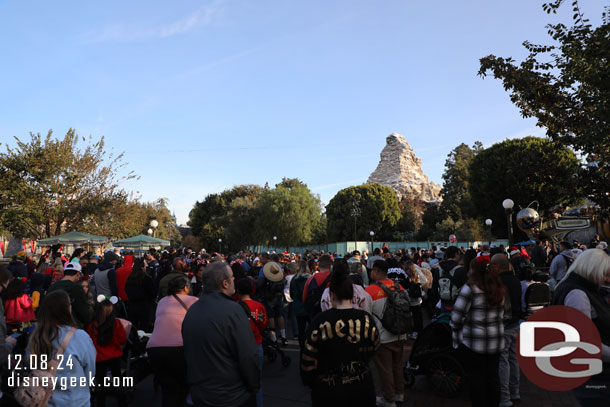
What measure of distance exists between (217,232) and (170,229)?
15.6 m

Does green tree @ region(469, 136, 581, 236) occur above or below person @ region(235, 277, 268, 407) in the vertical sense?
above

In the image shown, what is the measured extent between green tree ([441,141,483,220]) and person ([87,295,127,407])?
6198 centimetres

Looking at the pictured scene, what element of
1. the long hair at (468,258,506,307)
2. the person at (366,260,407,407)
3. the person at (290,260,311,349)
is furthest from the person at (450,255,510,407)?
the person at (290,260,311,349)

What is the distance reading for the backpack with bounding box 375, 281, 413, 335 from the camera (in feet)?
18.0

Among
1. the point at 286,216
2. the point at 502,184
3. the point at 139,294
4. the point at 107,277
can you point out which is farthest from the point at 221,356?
the point at 286,216

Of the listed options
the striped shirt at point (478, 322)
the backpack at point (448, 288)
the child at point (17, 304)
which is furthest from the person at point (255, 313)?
the child at point (17, 304)

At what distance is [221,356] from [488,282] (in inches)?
111

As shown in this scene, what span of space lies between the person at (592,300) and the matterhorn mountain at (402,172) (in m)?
100

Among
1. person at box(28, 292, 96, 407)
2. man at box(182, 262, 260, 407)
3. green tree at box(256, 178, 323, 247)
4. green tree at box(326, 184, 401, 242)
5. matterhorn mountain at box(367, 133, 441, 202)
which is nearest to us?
man at box(182, 262, 260, 407)

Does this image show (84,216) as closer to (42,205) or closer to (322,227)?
(42,205)

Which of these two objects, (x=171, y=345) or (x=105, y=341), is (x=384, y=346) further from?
(x=105, y=341)

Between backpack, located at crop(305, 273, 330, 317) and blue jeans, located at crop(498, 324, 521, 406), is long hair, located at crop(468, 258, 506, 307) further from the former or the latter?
backpack, located at crop(305, 273, 330, 317)

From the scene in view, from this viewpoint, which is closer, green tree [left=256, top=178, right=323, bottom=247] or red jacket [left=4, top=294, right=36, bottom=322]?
red jacket [left=4, top=294, right=36, bottom=322]

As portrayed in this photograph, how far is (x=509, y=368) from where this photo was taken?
5801 millimetres
